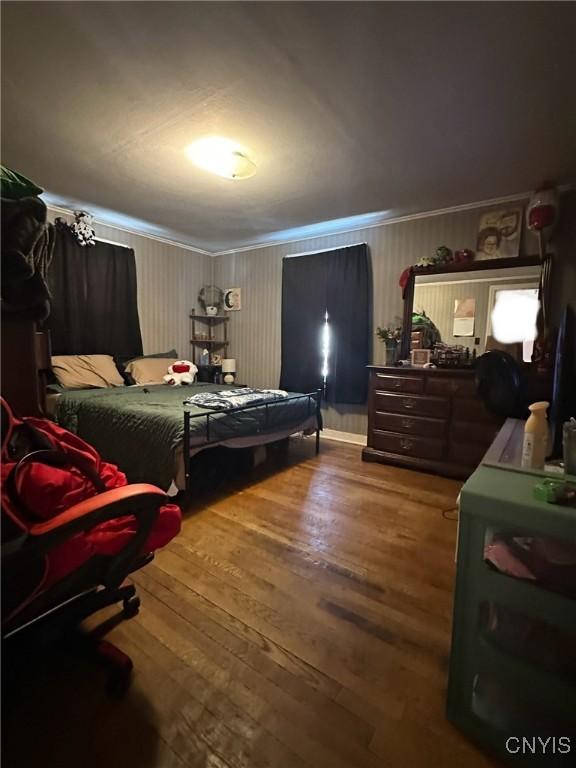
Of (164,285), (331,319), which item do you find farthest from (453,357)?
(164,285)

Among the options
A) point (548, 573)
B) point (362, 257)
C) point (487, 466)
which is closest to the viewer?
point (548, 573)

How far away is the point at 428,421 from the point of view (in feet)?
9.87

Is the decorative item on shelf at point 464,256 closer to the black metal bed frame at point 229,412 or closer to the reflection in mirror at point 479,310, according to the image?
the reflection in mirror at point 479,310

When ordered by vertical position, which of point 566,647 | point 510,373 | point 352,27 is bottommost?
point 566,647

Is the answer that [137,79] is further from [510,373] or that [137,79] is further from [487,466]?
[510,373]

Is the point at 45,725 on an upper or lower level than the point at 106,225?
lower

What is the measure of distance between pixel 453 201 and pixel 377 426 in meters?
2.20

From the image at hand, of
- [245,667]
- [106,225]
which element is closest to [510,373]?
[245,667]

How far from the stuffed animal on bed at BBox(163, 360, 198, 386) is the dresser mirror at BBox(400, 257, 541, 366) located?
2347 mm

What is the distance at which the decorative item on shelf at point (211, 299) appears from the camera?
16.1 feet

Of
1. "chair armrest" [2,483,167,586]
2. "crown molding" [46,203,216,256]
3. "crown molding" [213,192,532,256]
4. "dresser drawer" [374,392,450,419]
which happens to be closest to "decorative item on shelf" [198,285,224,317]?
"crown molding" [46,203,216,256]

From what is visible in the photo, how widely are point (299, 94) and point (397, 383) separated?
2261 millimetres

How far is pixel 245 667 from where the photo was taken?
3.82 feet

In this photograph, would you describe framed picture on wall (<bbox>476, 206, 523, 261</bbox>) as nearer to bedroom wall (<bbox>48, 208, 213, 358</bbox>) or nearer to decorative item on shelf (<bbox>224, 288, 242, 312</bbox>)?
decorative item on shelf (<bbox>224, 288, 242, 312</bbox>)
